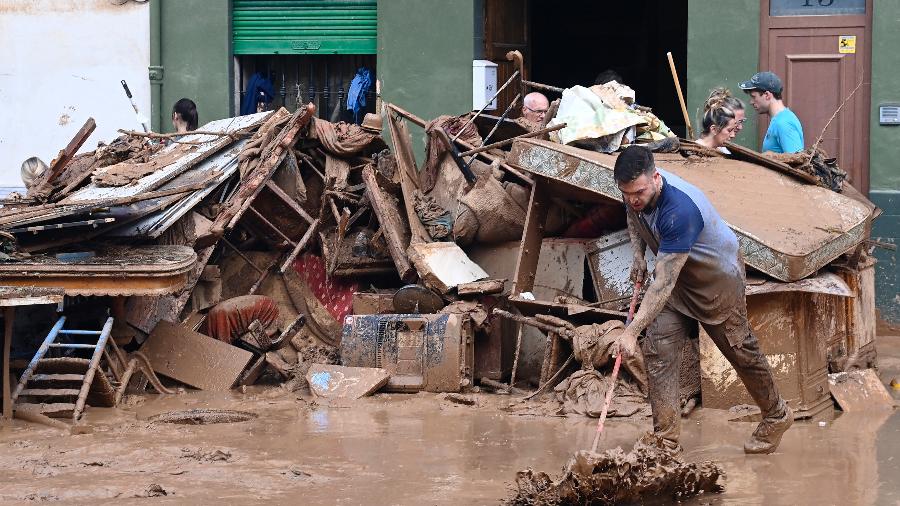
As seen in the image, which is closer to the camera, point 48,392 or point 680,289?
point 680,289

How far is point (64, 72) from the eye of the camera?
1405 centimetres

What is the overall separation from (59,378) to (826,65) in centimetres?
738

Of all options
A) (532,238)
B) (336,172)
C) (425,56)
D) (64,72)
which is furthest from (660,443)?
(64,72)

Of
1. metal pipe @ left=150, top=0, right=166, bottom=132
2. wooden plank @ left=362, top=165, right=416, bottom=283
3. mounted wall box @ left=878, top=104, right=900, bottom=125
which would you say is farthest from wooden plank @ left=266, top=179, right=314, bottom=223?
mounted wall box @ left=878, top=104, right=900, bottom=125

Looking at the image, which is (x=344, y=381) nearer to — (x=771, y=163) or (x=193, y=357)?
(x=193, y=357)

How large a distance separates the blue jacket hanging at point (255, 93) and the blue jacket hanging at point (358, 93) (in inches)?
38.3

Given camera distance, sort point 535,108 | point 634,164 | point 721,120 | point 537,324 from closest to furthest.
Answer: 1. point 634,164
2. point 537,324
3. point 721,120
4. point 535,108

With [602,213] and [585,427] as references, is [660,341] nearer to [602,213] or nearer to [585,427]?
[585,427]

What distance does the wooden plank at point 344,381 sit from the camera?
29.5 ft

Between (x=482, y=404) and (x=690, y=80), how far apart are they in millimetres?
4787

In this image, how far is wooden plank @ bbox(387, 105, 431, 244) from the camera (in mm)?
10266

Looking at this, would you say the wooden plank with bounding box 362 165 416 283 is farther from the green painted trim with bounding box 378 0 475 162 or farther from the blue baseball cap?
the blue baseball cap

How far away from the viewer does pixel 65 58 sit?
46.0 feet

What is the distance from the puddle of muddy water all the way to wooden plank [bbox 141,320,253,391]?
0.51 metres
